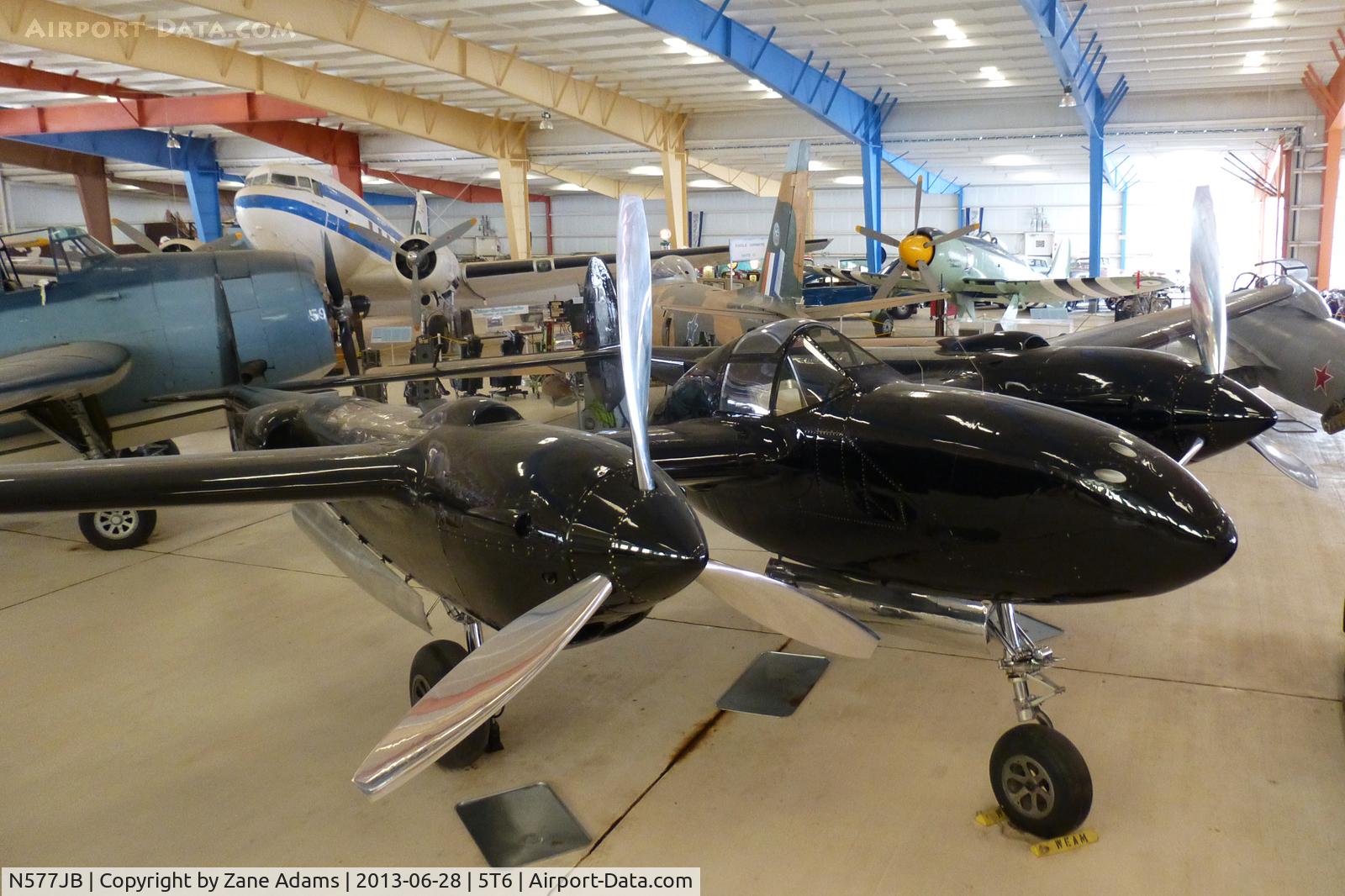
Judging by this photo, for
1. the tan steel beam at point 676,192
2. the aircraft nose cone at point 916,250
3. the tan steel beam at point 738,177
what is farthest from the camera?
the tan steel beam at point 738,177

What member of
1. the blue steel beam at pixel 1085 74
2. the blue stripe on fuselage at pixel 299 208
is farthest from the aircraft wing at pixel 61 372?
the blue steel beam at pixel 1085 74

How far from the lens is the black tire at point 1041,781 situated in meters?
3.34

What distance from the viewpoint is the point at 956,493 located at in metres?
3.66

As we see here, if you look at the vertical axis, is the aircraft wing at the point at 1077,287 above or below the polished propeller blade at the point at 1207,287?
below

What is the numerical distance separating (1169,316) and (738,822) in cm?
765

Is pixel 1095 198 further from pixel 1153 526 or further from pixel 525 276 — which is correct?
pixel 1153 526

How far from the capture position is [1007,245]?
41.4 meters

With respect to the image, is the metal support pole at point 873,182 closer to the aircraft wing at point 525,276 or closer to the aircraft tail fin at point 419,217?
the aircraft wing at point 525,276

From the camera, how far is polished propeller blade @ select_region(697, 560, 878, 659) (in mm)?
3396

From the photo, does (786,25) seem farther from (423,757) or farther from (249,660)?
(423,757)

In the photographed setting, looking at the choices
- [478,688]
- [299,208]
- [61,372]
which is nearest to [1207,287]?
[478,688]

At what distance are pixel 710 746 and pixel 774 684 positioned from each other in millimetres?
736

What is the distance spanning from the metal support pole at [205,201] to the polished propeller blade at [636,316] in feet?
90.6

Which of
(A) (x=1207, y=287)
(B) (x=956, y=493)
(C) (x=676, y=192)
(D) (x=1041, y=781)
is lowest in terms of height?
(D) (x=1041, y=781)
